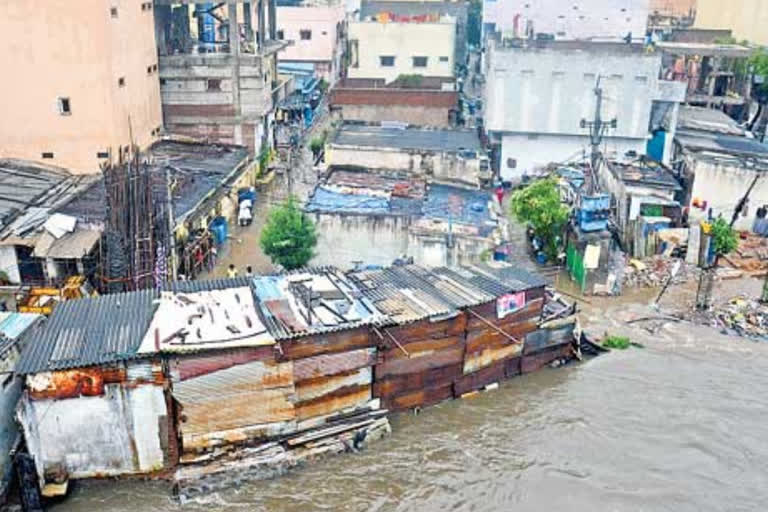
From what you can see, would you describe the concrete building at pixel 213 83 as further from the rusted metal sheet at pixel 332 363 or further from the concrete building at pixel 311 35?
the rusted metal sheet at pixel 332 363

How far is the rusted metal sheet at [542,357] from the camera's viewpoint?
59.1 ft

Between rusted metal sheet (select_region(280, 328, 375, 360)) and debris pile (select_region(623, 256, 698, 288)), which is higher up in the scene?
rusted metal sheet (select_region(280, 328, 375, 360))

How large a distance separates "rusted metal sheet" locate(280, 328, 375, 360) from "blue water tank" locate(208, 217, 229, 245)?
1110 centimetres

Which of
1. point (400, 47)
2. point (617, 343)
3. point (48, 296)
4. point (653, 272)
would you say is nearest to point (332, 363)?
point (48, 296)

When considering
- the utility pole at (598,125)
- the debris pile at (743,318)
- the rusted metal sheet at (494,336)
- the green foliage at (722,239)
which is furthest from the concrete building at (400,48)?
the rusted metal sheet at (494,336)

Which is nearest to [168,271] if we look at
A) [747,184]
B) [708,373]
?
[708,373]

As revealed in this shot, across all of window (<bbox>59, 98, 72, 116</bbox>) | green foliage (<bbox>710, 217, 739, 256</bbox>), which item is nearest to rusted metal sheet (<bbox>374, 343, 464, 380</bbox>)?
green foliage (<bbox>710, 217, 739, 256</bbox>)

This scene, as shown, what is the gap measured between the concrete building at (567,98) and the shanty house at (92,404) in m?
22.6

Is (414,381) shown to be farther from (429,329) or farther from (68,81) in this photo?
(68,81)

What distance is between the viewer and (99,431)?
43.3ft

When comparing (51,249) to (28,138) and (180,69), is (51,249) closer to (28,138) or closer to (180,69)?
(28,138)

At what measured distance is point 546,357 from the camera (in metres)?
18.3

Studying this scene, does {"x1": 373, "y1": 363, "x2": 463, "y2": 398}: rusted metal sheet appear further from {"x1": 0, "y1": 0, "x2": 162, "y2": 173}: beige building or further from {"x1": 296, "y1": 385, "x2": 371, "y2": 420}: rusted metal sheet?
{"x1": 0, "y1": 0, "x2": 162, "y2": 173}: beige building

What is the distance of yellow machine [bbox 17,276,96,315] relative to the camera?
1769 centimetres
